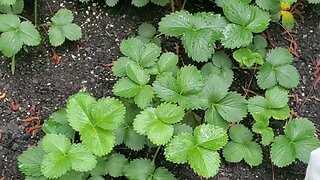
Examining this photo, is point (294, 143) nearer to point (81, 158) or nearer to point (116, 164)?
point (116, 164)

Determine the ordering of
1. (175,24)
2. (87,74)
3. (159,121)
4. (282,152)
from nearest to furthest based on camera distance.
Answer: (159,121)
(282,152)
(175,24)
(87,74)

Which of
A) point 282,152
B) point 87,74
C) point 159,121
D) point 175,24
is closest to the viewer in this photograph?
point 159,121

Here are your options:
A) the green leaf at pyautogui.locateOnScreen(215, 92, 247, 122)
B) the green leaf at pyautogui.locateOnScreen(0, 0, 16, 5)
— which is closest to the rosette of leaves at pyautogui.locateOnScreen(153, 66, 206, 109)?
the green leaf at pyautogui.locateOnScreen(215, 92, 247, 122)

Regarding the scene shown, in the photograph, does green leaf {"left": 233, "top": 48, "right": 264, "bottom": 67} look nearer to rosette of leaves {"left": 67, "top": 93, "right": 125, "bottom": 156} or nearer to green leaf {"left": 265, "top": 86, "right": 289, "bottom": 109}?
green leaf {"left": 265, "top": 86, "right": 289, "bottom": 109}

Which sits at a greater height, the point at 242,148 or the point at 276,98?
the point at 276,98

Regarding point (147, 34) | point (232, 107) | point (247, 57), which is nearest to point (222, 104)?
point (232, 107)

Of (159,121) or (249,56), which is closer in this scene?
(159,121)

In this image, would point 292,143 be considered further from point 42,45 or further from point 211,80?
point 42,45
